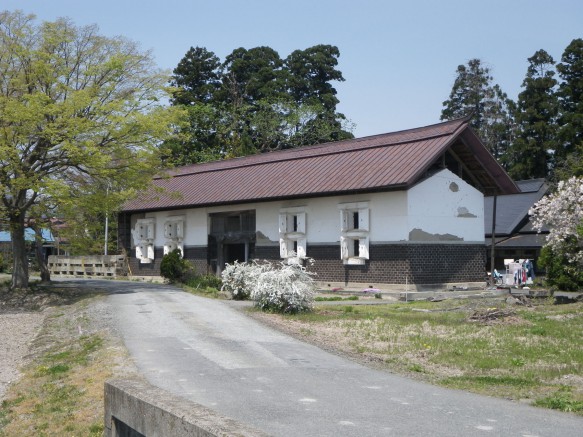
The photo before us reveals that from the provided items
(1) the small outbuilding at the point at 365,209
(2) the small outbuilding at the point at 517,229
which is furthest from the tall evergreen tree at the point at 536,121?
(1) the small outbuilding at the point at 365,209

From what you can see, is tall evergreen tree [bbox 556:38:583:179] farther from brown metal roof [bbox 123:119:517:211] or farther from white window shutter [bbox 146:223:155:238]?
white window shutter [bbox 146:223:155:238]

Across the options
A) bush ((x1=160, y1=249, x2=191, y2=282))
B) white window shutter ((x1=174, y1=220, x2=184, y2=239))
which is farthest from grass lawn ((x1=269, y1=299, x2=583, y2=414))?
white window shutter ((x1=174, y1=220, x2=184, y2=239))

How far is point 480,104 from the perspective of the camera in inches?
2852

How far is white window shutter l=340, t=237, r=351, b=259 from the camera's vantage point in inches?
1174

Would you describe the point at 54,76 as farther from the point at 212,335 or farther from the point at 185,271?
the point at 212,335

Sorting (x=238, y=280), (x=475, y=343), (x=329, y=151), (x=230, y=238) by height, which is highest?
(x=329, y=151)

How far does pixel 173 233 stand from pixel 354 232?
13.0 meters

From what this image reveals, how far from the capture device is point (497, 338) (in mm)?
15109

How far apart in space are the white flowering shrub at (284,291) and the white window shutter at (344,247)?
9652 millimetres

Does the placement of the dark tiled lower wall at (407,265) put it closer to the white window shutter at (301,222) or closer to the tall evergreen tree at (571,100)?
the white window shutter at (301,222)

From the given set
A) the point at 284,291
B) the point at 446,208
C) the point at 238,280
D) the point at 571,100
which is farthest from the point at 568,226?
the point at 571,100

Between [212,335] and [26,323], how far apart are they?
924 cm

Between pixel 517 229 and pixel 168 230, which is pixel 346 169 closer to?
pixel 168 230

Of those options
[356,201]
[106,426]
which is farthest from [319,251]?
[106,426]
